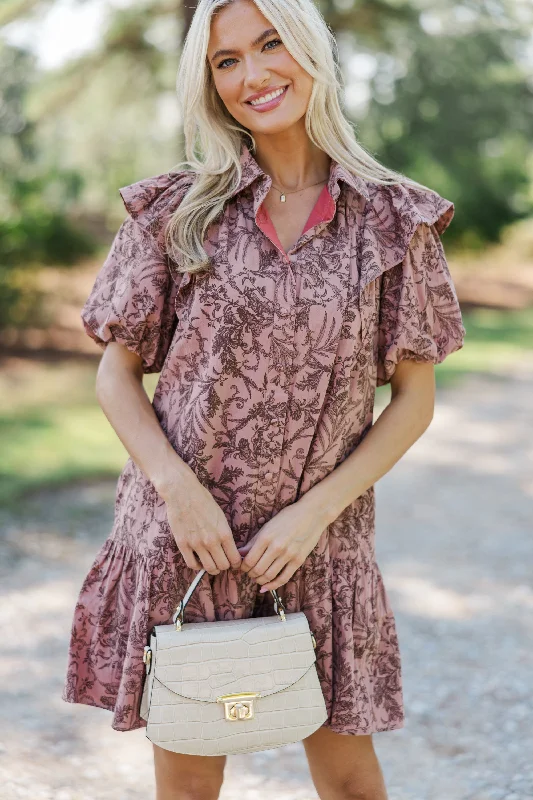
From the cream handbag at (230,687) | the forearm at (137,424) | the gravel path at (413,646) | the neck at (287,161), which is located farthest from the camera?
the gravel path at (413,646)

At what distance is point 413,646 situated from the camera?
14.0 feet

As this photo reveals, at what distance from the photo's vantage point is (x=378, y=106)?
1270cm

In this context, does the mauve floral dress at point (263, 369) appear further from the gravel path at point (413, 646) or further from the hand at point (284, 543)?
the gravel path at point (413, 646)

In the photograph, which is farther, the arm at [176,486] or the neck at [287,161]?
the neck at [287,161]

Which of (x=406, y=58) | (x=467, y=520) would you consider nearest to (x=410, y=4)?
(x=406, y=58)

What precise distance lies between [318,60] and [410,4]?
32.1 feet

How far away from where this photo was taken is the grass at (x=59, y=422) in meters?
6.44

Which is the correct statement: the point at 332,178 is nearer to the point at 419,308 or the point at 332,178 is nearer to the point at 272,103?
the point at 272,103

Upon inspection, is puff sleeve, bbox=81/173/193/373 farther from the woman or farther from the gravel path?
the gravel path

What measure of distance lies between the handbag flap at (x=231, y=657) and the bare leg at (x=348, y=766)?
12.5 inches

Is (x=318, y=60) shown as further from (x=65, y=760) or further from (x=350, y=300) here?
(x=65, y=760)

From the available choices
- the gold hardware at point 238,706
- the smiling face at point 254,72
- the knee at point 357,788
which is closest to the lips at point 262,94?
the smiling face at point 254,72

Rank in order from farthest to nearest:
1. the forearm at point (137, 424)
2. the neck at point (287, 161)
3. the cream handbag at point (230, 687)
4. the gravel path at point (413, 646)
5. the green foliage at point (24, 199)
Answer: the green foliage at point (24, 199) < the gravel path at point (413, 646) < the neck at point (287, 161) < the forearm at point (137, 424) < the cream handbag at point (230, 687)

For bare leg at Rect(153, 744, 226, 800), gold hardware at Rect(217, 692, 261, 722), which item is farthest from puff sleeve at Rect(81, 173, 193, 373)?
bare leg at Rect(153, 744, 226, 800)
